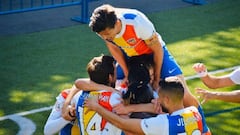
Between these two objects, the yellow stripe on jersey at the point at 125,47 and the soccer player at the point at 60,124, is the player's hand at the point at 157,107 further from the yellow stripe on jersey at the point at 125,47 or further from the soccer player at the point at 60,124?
the soccer player at the point at 60,124

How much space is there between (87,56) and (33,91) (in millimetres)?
1737

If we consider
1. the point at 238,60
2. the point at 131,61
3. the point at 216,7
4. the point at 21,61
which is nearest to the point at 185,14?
the point at 216,7

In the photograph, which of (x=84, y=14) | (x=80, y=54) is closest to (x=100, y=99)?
(x=80, y=54)

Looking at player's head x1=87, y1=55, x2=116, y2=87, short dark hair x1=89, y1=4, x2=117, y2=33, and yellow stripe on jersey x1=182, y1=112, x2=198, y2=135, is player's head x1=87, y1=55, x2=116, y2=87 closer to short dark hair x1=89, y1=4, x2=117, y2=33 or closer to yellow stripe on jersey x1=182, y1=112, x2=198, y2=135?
short dark hair x1=89, y1=4, x2=117, y2=33

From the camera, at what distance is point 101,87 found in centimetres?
584

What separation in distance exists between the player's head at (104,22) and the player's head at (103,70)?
0.23 meters

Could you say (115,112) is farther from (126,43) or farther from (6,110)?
(6,110)

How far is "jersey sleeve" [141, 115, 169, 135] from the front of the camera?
207 inches

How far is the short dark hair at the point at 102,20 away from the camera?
5.68 m

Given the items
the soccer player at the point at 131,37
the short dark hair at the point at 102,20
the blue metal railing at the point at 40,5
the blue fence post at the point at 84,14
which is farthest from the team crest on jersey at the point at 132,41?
the blue fence post at the point at 84,14

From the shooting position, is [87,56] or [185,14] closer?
[87,56]

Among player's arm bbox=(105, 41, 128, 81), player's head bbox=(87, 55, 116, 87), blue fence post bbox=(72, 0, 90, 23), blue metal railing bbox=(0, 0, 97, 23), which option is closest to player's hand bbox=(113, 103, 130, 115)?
player's head bbox=(87, 55, 116, 87)

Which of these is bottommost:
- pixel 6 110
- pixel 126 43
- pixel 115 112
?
pixel 6 110

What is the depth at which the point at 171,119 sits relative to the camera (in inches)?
207
